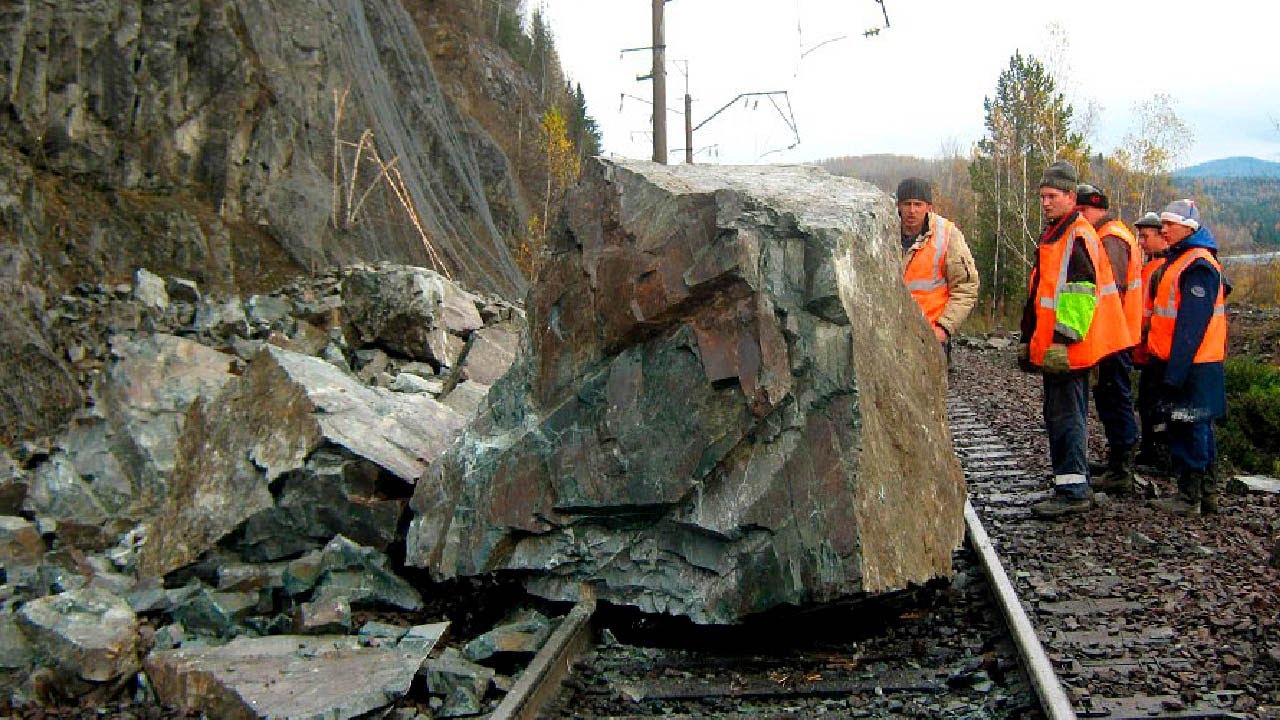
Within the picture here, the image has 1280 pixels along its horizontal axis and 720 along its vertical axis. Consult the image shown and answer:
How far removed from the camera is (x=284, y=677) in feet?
14.4

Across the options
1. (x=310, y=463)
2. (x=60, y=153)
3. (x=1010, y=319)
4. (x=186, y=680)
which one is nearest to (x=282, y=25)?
(x=60, y=153)

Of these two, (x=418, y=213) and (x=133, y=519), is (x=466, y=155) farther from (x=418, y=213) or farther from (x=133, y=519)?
(x=133, y=519)

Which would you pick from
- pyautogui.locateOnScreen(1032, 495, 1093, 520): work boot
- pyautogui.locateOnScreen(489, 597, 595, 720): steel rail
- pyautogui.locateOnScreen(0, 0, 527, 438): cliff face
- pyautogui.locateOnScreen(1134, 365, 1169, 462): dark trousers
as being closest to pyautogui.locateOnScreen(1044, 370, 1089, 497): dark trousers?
pyautogui.locateOnScreen(1032, 495, 1093, 520): work boot

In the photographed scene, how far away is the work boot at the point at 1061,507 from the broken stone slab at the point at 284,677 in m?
3.80

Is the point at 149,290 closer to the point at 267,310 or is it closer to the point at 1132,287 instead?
the point at 267,310

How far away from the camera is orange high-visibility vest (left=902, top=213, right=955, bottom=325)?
6473mm

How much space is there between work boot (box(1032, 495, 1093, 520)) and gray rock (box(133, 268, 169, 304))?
9.29 metres

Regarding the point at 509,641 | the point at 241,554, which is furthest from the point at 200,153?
the point at 509,641

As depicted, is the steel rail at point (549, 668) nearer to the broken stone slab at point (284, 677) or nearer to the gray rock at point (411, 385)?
the broken stone slab at point (284, 677)

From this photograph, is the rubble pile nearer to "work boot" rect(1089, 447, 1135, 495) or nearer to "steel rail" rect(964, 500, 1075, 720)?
"steel rail" rect(964, 500, 1075, 720)

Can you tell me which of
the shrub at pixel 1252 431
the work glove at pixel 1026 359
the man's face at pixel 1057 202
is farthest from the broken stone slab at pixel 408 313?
the shrub at pixel 1252 431

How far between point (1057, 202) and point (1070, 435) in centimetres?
141

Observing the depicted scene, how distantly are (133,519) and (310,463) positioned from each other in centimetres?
284

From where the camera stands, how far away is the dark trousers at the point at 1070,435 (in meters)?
6.27
